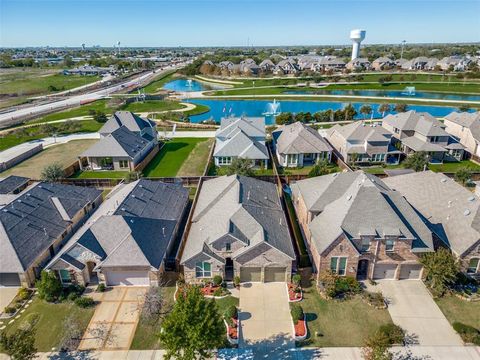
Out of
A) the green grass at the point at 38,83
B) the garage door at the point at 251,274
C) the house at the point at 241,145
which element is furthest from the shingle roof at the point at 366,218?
the green grass at the point at 38,83

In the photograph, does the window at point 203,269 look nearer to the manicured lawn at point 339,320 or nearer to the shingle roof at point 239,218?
the shingle roof at point 239,218

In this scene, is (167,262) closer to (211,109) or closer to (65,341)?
(65,341)

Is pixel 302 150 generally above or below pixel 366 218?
below

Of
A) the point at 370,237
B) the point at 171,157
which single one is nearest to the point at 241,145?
the point at 171,157

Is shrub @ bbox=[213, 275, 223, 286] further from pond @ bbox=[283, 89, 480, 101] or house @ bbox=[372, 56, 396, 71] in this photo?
house @ bbox=[372, 56, 396, 71]

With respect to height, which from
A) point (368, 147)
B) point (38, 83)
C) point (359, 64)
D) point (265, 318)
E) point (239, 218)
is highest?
point (359, 64)

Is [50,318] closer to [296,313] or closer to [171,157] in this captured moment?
[296,313]
